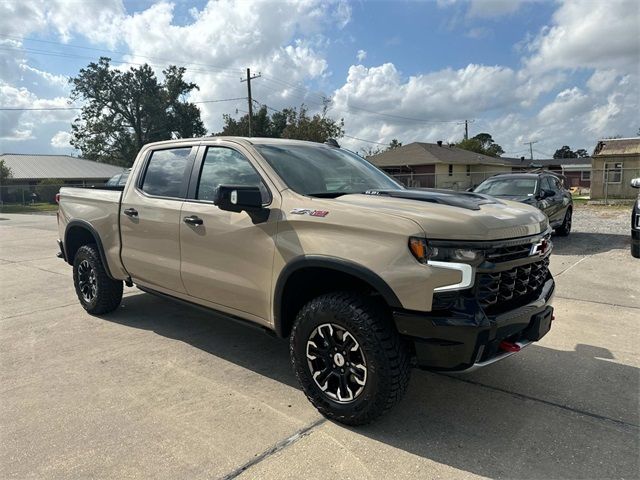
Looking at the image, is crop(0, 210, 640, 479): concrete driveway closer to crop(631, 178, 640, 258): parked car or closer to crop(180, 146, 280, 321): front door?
crop(180, 146, 280, 321): front door

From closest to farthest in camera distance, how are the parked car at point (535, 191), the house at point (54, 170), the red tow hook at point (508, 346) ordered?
1. the red tow hook at point (508, 346)
2. the parked car at point (535, 191)
3. the house at point (54, 170)

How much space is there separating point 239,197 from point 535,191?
29.0 ft

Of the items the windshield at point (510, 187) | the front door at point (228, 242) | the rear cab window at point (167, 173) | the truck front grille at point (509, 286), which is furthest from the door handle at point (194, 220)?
the windshield at point (510, 187)

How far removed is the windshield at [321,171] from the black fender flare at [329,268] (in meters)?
0.56

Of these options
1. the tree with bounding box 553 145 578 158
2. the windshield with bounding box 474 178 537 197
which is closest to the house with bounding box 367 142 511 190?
the windshield with bounding box 474 178 537 197

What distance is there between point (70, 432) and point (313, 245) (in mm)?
1968

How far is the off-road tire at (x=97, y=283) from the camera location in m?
5.30

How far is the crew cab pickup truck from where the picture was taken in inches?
108

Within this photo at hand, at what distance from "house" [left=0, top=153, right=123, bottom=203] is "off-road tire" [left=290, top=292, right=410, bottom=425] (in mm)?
49361

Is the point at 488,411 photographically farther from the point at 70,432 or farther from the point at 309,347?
the point at 70,432

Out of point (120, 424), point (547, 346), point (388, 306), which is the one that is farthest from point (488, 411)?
point (120, 424)

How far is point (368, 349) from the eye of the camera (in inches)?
114

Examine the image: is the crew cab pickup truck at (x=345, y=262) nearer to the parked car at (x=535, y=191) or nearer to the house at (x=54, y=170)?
the parked car at (x=535, y=191)

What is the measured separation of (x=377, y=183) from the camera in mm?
→ 4117
